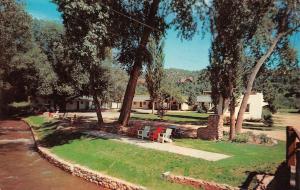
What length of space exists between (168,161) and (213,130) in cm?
687

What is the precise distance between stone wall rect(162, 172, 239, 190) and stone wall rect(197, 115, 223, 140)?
26.7 feet

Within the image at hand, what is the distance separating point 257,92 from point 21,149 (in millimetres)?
36916

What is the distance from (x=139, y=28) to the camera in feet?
96.2

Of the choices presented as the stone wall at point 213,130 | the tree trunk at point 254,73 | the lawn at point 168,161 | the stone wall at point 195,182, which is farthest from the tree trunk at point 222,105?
the stone wall at point 195,182

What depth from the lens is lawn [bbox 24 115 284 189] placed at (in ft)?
50.7

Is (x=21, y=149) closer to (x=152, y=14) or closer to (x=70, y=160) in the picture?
(x=70, y=160)

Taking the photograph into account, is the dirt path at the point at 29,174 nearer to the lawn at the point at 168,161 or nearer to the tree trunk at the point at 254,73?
the lawn at the point at 168,161

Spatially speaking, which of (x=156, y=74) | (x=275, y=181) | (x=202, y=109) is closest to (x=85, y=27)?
(x=275, y=181)

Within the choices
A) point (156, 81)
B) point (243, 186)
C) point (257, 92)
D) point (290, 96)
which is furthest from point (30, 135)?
point (290, 96)

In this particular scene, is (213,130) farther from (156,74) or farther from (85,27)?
(156,74)

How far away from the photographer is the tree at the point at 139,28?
2838 cm

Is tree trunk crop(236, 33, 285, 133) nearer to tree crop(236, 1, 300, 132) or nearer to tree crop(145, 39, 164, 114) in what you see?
tree crop(236, 1, 300, 132)

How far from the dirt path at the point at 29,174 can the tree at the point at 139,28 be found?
8.45 meters

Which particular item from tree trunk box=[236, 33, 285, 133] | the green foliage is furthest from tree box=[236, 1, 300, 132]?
the green foliage
